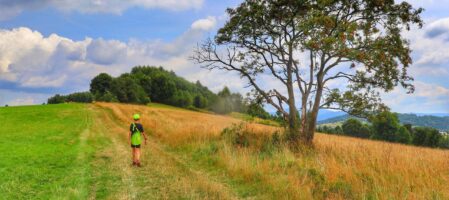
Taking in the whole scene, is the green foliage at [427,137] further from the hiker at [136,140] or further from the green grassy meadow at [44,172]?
the green grassy meadow at [44,172]

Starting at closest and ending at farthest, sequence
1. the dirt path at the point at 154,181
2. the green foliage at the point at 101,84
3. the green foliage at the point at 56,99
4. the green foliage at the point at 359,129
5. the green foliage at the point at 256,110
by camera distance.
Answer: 1. the dirt path at the point at 154,181
2. the green foliage at the point at 256,110
3. the green foliage at the point at 359,129
4. the green foliage at the point at 101,84
5. the green foliage at the point at 56,99

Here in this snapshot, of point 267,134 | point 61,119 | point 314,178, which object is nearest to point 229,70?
point 267,134

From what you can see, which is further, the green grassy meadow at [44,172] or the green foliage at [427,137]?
the green foliage at [427,137]

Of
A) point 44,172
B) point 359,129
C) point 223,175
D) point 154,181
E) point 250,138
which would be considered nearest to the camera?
point 154,181

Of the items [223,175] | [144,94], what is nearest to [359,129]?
[144,94]

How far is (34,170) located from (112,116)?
124ft

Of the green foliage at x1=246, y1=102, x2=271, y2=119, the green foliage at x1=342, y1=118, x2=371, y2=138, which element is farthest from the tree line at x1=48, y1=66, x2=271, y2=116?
the green foliage at x1=246, y1=102, x2=271, y2=119

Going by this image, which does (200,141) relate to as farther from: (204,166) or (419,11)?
(419,11)

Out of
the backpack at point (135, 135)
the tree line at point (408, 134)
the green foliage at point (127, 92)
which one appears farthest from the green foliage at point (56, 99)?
the backpack at point (135, 135)

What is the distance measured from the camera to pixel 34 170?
13.3 m

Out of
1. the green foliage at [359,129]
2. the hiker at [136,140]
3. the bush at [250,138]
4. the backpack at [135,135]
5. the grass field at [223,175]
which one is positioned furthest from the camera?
the green foliage at [359,129]

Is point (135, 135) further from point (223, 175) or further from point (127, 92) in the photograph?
point (127, 92)

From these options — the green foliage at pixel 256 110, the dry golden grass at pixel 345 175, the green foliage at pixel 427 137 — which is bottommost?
the green foliage at pixel 427 137

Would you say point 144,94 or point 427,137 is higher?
point 144,94
